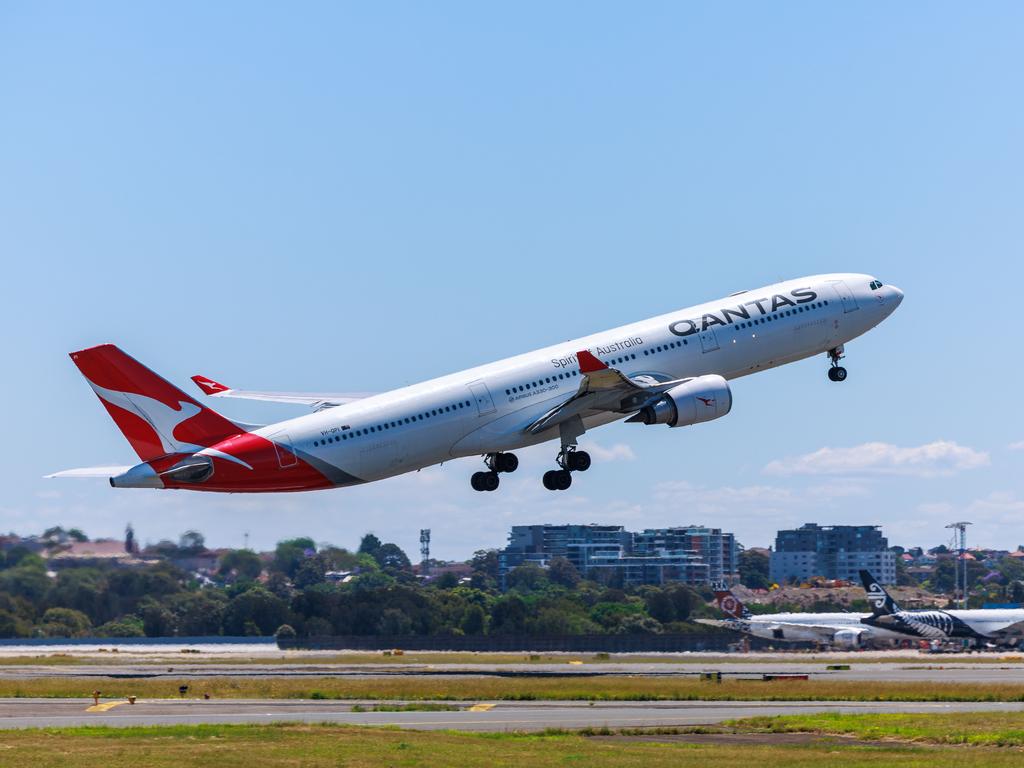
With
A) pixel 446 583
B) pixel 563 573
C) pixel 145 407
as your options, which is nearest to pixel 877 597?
pixel 446 583

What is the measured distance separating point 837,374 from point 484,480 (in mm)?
18376

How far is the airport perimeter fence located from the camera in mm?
102688

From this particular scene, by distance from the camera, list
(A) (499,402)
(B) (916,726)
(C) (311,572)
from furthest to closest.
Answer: (C) (311,572) → (A) (499,402) → (B) (916,726)

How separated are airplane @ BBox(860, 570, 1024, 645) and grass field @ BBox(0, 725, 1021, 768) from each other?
67.8 meters

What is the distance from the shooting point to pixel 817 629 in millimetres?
114438

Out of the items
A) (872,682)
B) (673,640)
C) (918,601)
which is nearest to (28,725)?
(872,682)

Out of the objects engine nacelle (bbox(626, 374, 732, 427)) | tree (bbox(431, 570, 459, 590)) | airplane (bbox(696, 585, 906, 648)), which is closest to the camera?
engine nacelle (bbox(626, 374, 732, 427))

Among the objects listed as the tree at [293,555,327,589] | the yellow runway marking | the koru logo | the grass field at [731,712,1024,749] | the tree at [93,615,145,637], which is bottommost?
the yellow runway marking

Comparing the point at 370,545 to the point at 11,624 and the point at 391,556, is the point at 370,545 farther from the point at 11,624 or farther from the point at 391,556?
the point at 11,624

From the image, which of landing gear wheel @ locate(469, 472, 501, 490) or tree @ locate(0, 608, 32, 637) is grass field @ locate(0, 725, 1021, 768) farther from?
tree @ locate(0, 608, 32, 637)

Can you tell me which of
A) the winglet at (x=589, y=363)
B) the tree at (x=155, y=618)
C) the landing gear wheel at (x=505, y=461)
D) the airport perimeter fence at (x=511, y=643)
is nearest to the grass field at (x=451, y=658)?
the airport perimeter fence at (x=511, y=643)

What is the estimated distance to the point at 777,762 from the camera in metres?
40.9

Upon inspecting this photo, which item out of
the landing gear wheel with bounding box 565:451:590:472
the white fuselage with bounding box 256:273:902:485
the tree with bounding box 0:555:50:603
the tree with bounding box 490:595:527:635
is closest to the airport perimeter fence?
the tree with bounding box 490:595:527:635

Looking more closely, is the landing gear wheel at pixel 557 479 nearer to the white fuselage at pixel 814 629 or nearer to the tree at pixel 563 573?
the white fuselage at pixel 814 629
